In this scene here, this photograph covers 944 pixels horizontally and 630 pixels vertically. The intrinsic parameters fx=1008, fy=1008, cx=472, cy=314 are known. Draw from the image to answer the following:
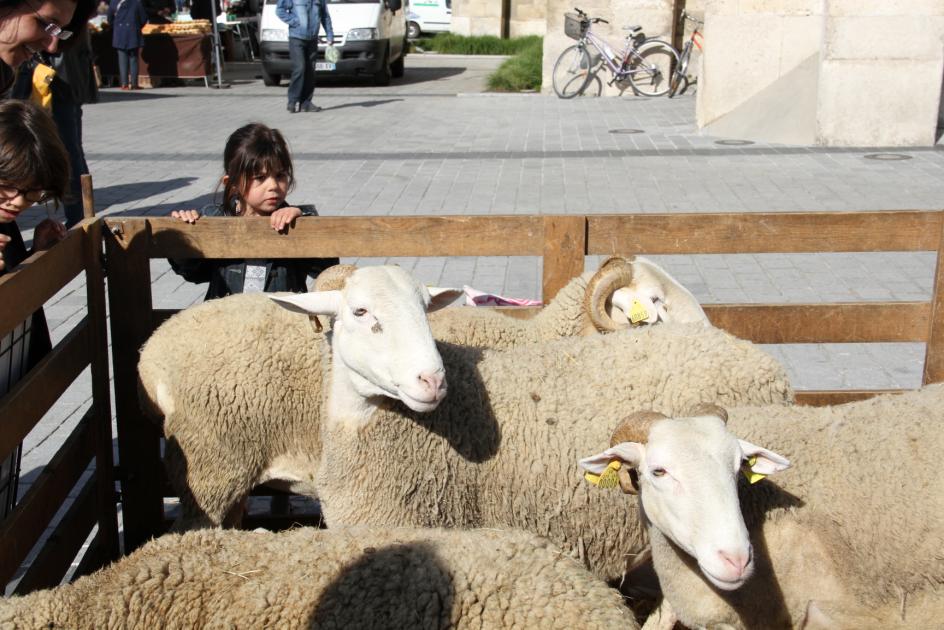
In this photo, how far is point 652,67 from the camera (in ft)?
60.0

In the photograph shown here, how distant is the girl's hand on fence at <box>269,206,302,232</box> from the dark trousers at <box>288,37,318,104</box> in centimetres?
1224

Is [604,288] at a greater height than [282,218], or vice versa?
[282,218]

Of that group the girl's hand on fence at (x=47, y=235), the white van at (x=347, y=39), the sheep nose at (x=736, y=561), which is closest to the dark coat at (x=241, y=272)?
the girl's hand on fence at (x=47, y=235)

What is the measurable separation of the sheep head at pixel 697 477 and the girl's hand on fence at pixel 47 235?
1.91 m

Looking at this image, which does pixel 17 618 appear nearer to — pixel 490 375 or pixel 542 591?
pixel 542 591

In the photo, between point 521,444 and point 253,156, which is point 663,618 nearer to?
point 521,444

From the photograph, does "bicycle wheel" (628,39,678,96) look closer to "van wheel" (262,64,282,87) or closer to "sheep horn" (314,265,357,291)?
"van wheel" (262,64,282,87)

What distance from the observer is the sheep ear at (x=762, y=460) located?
2676mm

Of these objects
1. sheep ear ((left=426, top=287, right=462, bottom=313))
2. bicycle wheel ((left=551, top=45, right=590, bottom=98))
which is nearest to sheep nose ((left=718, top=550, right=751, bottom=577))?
sheep ear ((left=426, top=287, right=462, bottom=313))

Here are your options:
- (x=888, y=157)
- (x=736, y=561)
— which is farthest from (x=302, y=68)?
(x=736, y=561)

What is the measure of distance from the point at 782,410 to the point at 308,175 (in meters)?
8.46

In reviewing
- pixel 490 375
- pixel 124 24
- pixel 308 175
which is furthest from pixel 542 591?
pixel 124 24

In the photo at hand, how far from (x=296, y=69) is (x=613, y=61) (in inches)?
228

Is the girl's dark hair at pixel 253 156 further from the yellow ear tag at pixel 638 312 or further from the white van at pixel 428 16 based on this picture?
the white van at pixel 428 16
